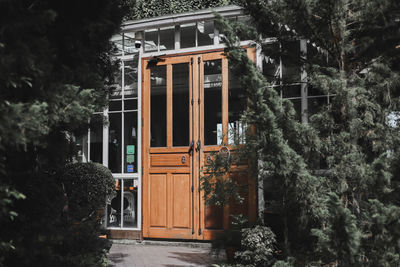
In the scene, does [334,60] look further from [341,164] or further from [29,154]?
[29,154]

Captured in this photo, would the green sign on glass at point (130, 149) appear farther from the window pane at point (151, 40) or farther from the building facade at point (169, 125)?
the window pane at point (151, 40)

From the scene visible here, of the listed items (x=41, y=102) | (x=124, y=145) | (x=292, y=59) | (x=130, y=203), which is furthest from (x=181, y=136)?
(x=41, y=102)

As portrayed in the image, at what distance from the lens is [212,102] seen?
27.5 feet

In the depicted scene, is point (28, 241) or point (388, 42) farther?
point (388, 42)

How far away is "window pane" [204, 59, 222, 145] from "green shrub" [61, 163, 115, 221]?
2.21 meters

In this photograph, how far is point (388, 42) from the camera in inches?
212

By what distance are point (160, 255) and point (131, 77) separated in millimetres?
3561

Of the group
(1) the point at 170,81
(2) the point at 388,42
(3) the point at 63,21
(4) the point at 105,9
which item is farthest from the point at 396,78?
(1) the point at 170,81

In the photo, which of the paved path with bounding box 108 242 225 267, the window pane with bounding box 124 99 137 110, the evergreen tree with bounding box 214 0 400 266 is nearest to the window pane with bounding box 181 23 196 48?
the window pane with bounding box 124 99 137 110

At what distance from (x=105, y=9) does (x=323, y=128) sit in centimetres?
278

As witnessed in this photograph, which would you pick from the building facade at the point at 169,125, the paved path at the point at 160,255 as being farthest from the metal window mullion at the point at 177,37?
the paved path at the point at 160,255

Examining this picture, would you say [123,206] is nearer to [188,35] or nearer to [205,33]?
[188,35]

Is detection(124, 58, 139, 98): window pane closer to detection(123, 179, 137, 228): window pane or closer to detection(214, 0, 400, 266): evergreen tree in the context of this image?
detection(123, 179, 137, 228): window pane

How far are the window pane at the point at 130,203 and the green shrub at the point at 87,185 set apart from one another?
201cm
